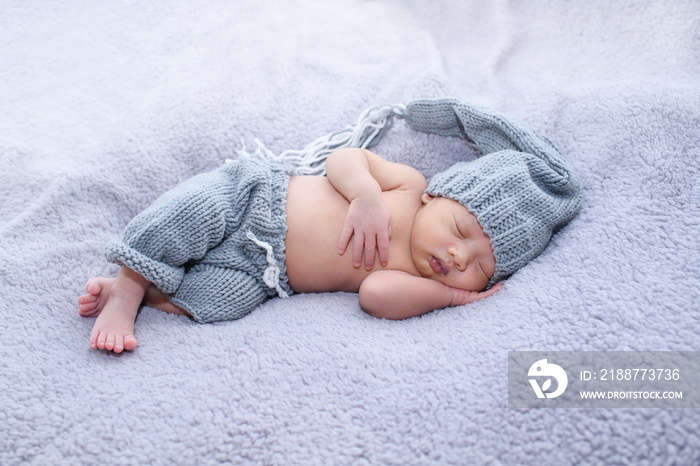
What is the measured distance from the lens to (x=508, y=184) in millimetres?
1387

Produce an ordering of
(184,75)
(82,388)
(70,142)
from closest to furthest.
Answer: (82,388)
(70,142)
(184,75)

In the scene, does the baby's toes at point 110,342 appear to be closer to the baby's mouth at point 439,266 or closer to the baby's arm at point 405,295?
the baby's arm at point 405,295

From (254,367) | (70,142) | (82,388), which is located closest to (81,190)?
(70,142)

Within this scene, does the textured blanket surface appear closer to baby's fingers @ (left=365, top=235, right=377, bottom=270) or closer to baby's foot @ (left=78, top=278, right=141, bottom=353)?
baby's foot @ (left=78, top=278, right=141, bottom=353)

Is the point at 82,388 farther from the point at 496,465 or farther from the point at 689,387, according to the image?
the point at 689,387

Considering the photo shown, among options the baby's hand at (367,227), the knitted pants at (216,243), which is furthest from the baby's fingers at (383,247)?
the knitted pants at (216,243)

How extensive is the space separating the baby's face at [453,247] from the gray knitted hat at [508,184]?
0.03m

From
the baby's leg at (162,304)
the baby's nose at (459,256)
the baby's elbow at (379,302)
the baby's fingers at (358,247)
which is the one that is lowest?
the baby's leg at (162,304)

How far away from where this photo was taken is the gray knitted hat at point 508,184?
137cm

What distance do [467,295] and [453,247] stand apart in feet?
0.51

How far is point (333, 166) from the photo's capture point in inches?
59.4

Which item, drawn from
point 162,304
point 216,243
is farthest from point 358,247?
point 162,304

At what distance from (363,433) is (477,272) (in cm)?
63

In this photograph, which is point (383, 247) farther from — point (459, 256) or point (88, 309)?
point (88, 309)
